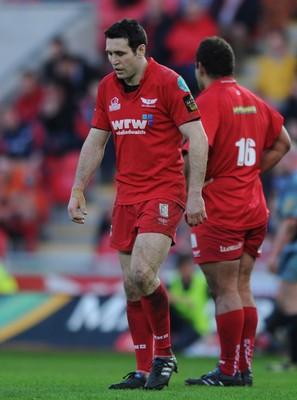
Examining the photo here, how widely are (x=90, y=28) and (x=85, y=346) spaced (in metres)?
8.17

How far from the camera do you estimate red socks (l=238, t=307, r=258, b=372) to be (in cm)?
877

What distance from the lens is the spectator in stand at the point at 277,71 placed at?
18.1m

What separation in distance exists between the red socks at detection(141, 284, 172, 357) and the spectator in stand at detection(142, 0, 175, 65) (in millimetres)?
10919

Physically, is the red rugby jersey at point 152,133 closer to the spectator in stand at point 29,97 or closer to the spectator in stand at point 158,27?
the spectator in stand at point 158,27

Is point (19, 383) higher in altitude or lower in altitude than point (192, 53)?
lower

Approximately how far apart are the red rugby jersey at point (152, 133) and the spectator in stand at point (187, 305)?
6764mm

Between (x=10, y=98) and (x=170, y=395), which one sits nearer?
(x=170, y=395)

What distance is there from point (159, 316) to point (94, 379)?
1580mm

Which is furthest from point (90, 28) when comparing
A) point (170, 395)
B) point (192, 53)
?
point (170, 395)

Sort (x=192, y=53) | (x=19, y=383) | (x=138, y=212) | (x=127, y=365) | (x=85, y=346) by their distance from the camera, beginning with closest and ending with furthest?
(x=138, y=212)
(x=19, y=383)
(x=127, y=365)
(x=85, y=346)
(x=192, y=53)

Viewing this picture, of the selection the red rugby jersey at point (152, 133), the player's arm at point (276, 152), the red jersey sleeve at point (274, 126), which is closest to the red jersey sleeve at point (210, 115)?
the red rugby jersey at point (152, 133)

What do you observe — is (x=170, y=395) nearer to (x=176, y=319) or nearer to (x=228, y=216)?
(x=228, y=216)

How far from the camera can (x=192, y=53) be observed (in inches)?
731

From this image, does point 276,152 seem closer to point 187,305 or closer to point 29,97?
point 187,305
